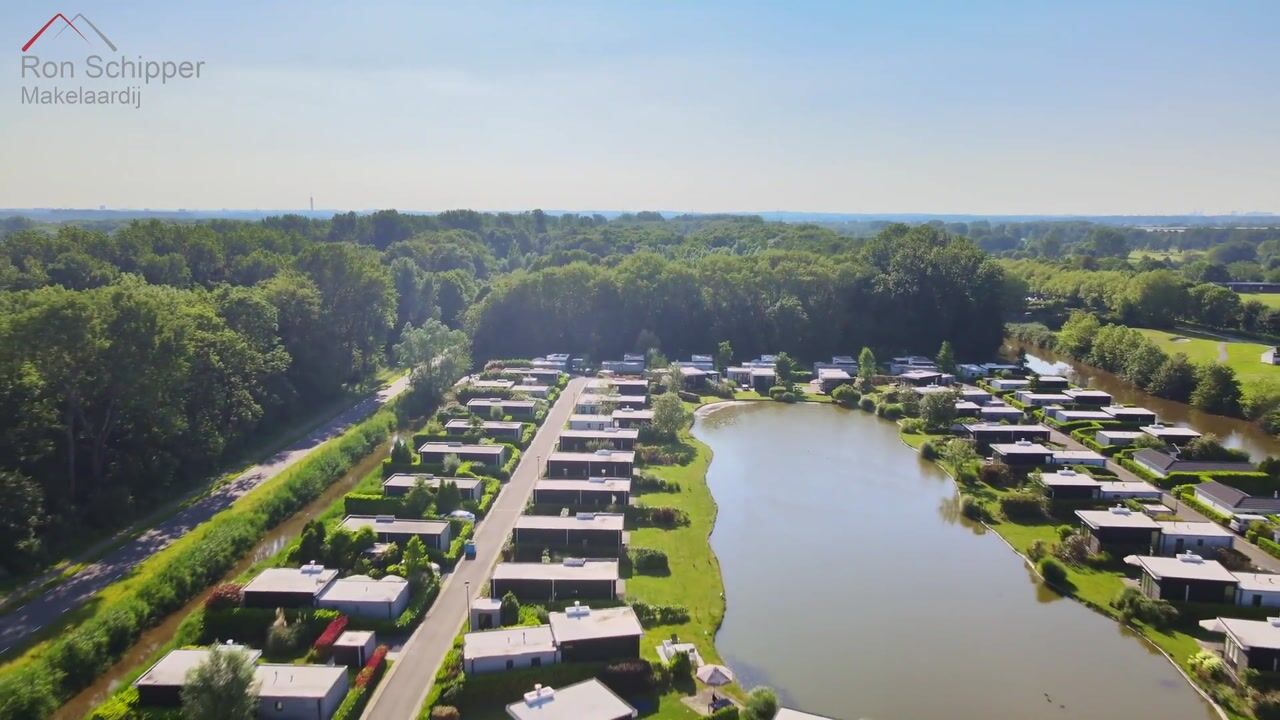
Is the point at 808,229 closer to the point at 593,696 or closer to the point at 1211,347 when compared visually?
the point at 1211,347

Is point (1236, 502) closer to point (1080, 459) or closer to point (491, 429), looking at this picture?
point (1080, 459)

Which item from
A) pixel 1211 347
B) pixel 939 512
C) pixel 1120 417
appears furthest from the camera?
pixel 1211 347

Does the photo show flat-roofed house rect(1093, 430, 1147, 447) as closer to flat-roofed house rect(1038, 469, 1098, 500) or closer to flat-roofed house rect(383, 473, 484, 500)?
flat-roofed house rect(1038, 469, 1098, 500)

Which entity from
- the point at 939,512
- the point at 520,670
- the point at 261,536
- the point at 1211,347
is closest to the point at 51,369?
the point at 261,536

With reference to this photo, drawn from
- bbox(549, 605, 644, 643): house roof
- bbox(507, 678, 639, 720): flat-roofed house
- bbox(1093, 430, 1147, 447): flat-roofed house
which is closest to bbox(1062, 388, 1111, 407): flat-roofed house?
bbox(1093, 430, 1147, 447): flat-roofed house

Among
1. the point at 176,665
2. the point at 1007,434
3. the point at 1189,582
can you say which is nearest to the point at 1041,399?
the point at 1007,434

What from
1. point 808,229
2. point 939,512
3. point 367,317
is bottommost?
point 939,512

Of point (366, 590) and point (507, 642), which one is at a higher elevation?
point (366, 590)

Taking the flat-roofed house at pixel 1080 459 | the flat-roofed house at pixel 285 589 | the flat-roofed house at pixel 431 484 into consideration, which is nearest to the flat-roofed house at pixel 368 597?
the flat-roofed house at pixel 285 589
